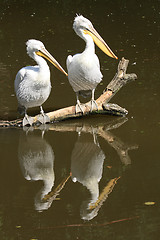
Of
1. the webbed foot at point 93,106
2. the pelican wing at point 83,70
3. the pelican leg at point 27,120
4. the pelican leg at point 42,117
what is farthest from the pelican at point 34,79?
the webbed foot at point 93,106

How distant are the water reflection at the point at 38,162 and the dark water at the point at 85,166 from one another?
1 centimetres

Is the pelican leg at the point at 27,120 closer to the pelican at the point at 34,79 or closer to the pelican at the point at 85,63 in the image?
the pelican at the point at 34,79

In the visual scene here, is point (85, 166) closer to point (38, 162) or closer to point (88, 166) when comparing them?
point (88, 166)

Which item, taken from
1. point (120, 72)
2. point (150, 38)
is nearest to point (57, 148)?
point (120, 72)

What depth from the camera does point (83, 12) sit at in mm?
16344

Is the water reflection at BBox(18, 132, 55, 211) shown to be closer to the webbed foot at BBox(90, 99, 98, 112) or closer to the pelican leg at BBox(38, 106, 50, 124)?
the pelican leg at BBox(38, 106, 50, 124)

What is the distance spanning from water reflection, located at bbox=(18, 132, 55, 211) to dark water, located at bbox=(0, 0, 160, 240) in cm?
1

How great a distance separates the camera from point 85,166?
6.33m

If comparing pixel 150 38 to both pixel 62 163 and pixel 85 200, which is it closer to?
pixel 62 163

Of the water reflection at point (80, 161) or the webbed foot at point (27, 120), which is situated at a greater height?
the webbed foot at point (27, 120)

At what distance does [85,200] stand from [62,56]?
20.8 feet

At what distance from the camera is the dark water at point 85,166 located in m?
5.02

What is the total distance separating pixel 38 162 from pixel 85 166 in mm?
587

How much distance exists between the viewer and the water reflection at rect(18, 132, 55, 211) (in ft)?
18.7
